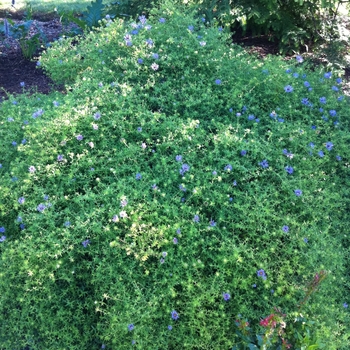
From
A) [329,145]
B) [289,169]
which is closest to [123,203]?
[289,169]

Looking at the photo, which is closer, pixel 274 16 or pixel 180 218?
pixel 180 218

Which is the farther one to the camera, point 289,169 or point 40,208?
point 289,169

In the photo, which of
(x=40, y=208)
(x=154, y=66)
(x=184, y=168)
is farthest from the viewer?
(x=154, y=66)

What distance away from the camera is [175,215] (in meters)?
2.18

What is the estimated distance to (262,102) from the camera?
2.95 metres

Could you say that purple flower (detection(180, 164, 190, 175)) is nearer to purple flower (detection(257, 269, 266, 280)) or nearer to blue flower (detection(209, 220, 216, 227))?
blue flower (detection(209, 220, 216, 227))

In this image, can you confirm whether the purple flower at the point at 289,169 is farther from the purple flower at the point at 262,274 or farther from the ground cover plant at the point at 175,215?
the purple flower at the point at 262,274

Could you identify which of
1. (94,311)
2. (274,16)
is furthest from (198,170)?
(274,16)

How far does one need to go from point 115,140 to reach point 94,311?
992 millimetres

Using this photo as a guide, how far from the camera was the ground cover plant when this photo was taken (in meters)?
2.05

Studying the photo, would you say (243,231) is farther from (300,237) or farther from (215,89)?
(215,89)

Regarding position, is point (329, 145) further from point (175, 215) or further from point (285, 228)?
point (175, 215)

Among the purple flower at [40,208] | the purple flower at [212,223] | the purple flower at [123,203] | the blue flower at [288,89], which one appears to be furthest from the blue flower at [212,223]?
→ the blue flower at [288,89]

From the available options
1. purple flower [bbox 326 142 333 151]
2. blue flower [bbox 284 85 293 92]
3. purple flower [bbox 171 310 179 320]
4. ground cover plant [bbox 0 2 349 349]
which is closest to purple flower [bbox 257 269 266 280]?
ground cover plant [bbox 0 2 349 349]
